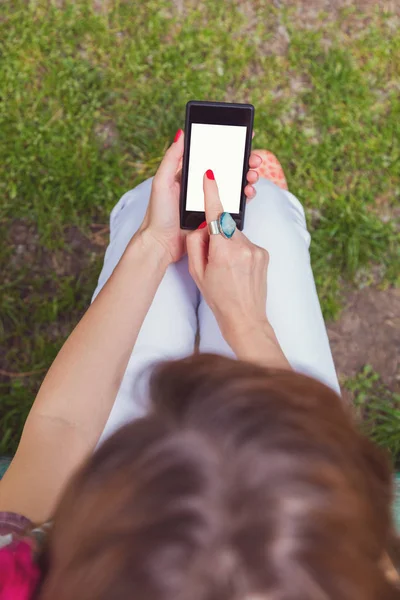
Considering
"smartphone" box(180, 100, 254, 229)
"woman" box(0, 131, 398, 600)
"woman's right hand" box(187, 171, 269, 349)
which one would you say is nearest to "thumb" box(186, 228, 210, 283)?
"woman's right hand" box(187, 171, 269, 349)

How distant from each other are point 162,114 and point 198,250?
878 millimetres

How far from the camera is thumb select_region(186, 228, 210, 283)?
118cm

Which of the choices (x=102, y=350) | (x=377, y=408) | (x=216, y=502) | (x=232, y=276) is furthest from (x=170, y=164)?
(x=377, y=408)

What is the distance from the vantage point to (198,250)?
46.5 inches

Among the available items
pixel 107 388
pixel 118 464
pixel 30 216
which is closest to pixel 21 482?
pixel 107 388

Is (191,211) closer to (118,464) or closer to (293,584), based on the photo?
(118,464)

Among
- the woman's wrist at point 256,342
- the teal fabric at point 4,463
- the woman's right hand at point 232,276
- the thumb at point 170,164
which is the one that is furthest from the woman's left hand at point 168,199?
the teal fabric at point 4,463

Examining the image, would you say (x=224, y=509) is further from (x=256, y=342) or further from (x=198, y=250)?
(x=198, y=250)

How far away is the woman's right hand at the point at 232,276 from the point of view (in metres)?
1.14

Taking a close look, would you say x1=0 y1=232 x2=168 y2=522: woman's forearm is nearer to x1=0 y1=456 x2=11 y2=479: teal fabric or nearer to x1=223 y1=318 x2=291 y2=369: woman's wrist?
x1=223 y1=318 x2=291 y2=369: woman's wrist

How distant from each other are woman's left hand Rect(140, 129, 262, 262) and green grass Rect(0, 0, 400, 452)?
1.94 feet

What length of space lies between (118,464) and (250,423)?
158 millimetres

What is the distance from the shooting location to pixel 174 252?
4.22 feet

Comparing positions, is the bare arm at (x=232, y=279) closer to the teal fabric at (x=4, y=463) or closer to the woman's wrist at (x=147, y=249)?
the woman's wrist at (x=147, y=249)
